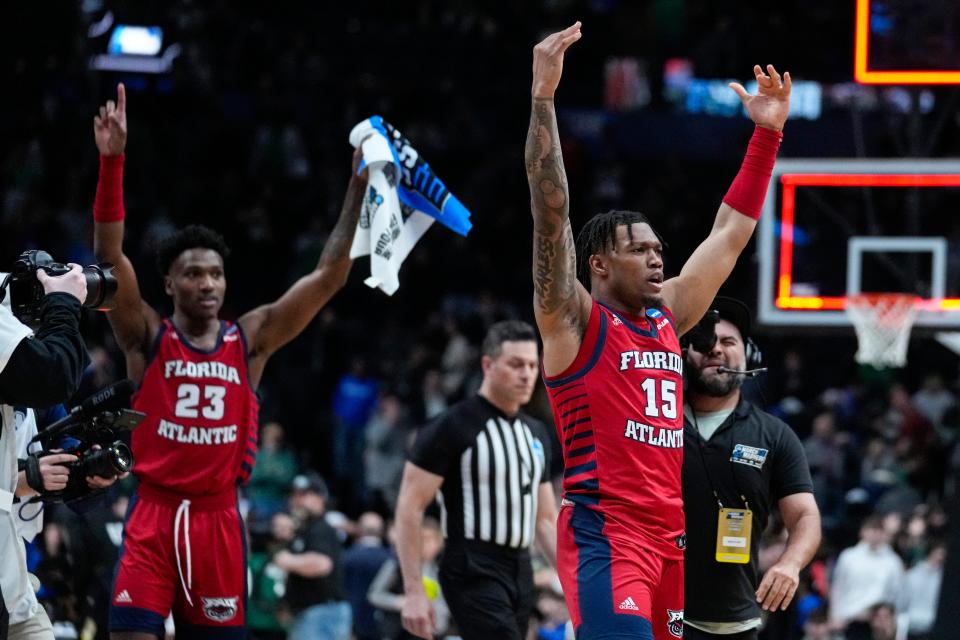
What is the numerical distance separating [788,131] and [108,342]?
10.4m

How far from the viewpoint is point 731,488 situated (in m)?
6.45

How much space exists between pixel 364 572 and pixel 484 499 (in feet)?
19.7

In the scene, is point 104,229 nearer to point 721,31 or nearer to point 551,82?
point 551,82

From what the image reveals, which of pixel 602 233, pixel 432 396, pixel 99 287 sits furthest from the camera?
pixel 432 396

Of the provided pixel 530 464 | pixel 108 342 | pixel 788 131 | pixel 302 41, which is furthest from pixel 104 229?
pixel 788 131

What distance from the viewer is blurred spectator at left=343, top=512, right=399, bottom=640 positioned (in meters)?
13.6

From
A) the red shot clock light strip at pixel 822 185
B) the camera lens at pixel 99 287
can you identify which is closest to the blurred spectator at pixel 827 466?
the red shot clock light strip at pixel 822 185

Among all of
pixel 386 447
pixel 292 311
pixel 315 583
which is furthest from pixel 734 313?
pixel 386 447

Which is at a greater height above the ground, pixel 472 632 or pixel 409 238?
pixel 409 238

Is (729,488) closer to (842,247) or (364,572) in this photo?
(842,247)

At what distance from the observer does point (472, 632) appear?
772 centimetres

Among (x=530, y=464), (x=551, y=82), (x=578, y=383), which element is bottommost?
(x=530, y=464)

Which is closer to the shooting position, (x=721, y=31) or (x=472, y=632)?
(x=472, y=632)

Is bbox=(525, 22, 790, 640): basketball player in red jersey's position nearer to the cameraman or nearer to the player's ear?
the player's ear
